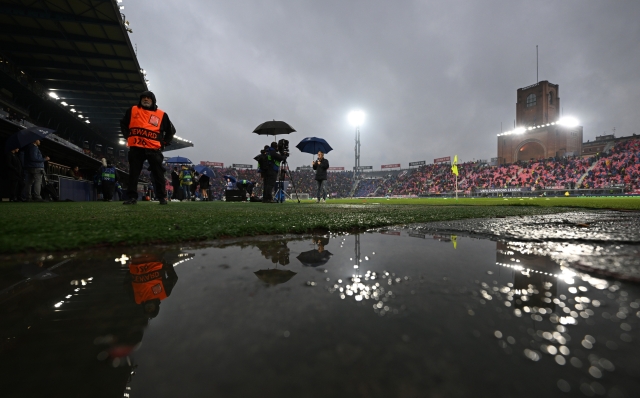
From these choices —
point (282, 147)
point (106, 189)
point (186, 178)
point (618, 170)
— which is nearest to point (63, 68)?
point (106, 189)

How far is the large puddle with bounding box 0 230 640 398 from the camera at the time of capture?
0.42 metres

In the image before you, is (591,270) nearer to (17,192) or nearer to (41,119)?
(17,192)

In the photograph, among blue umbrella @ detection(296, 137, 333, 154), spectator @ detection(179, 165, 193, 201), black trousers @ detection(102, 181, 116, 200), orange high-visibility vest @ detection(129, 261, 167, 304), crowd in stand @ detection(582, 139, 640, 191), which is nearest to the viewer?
orange high-visibility vest @ detection(129, 261, 167, 304)

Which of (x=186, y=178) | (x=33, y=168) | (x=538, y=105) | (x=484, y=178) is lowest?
(x=33, y=168)

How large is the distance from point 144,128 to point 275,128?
6256mm

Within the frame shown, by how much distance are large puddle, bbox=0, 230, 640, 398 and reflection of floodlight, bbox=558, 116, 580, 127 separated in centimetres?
5819

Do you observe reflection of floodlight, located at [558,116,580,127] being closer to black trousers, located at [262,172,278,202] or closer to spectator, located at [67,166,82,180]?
black trousers, located at [262,172,278,202]

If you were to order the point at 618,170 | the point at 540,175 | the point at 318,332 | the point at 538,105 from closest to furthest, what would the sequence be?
the point at 318,332, the point at 618,170, the point at 540,175, the point at 538,105

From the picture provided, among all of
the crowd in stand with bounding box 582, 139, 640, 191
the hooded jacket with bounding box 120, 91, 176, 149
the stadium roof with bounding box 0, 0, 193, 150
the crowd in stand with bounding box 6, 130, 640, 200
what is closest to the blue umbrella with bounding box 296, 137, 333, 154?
the crowd in stand with bounding box 6, 130, 640, 200

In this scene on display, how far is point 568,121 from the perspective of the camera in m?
44.7

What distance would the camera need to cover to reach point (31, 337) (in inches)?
21.9

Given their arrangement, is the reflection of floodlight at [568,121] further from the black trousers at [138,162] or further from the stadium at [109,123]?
the black trousers at [138,162]

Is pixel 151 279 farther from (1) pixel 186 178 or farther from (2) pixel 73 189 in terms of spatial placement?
(1) pixel 186 178

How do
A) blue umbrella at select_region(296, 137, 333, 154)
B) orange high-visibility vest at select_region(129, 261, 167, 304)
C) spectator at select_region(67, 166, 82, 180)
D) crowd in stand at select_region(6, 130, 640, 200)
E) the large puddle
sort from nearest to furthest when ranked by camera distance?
the large puddle, orange high-visibility vest at select_region(129, 261, 167, 304), spectator at select_region(67, 166, 82, 180), blue umbrella at select_region(296, 137, 333, 154), crowd in stand at select_region(6, 130, 640, 200)
